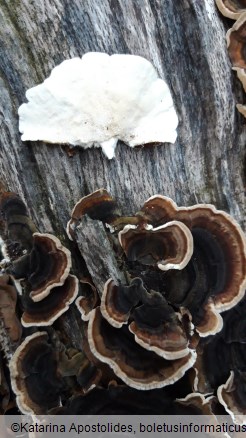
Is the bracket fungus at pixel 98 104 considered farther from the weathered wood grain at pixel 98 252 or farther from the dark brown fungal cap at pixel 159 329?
the dark brown fungal cap at pixel 159 329

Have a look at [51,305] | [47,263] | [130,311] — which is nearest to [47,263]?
[47,263]

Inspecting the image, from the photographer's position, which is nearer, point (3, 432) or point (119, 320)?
point (119, 320)

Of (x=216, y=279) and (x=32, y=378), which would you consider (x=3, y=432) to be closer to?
(x=32, y=378)

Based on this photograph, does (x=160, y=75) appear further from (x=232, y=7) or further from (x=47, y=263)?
(x=47, y=263)

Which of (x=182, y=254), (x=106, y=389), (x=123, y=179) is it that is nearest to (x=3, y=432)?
(x=106, y=389)

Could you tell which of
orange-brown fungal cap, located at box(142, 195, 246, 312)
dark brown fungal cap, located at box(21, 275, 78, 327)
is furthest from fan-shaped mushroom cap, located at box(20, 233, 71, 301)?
orange-brown fungal cap, located at box(142, 195, 246, 312)

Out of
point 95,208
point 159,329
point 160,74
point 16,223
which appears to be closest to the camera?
point 159,329
